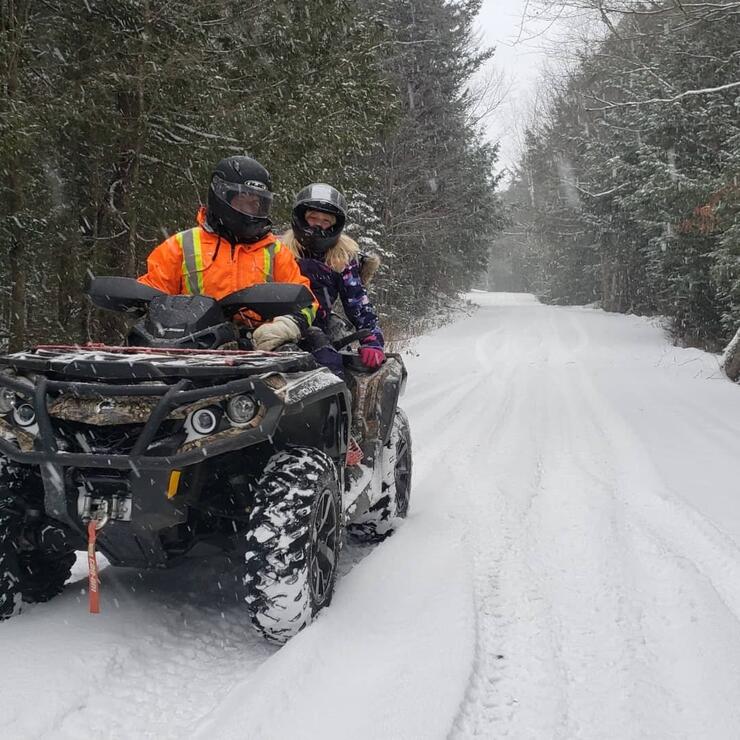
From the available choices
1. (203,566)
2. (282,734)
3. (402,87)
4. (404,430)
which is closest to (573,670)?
(282,734)

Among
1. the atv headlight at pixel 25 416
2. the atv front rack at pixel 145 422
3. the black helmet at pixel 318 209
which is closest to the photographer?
the atv front rack at pixel 145 422

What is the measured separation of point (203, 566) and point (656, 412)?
26.3ft

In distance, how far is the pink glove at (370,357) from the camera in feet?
14.4

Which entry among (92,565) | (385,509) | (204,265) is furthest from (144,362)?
(385,509)

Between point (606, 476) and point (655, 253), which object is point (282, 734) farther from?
point (655, 253)

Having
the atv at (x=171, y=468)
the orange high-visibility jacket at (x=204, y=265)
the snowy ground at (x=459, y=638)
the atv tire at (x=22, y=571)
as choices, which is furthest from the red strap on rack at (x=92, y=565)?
the orange high-visibility jacket at (x=204, y=265)

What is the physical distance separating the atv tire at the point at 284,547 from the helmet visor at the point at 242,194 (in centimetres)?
145

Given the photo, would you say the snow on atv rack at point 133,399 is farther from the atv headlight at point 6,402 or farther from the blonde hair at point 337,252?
the blonde hair at point 337,252

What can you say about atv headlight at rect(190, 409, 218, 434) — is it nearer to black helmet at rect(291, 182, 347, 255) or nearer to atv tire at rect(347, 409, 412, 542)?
atv tire at rect(347, 409, 412, 542)

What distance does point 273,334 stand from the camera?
3.38 meters

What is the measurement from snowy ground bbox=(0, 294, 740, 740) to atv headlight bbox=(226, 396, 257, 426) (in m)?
0.88

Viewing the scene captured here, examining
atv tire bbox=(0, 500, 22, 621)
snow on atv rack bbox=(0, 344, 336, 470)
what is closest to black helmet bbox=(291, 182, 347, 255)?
snow on atv rack bbox=(0, 344, 336, 470)

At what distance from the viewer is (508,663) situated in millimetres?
2783

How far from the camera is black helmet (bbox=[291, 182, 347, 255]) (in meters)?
4.64
